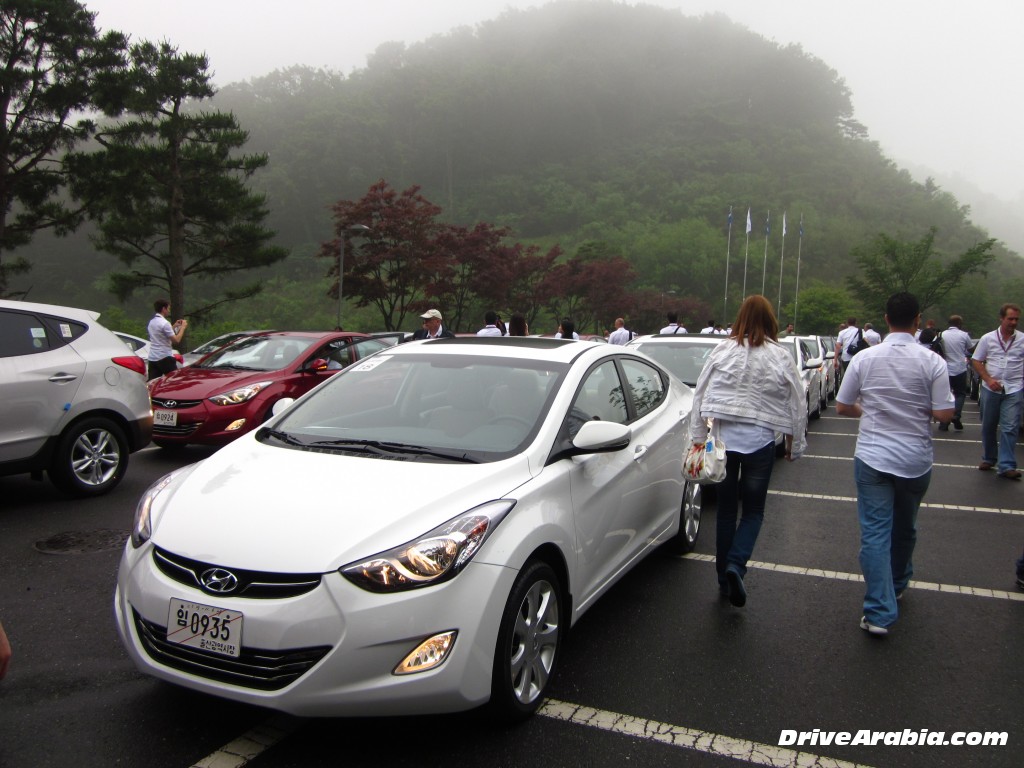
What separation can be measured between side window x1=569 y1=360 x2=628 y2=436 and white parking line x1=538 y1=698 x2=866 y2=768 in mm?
1231

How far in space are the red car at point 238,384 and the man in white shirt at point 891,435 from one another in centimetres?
614

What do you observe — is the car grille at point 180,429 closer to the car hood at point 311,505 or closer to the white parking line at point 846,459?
the car hood at point 311,505

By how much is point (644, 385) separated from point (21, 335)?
4.97 m

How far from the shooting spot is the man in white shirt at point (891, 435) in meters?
3.96

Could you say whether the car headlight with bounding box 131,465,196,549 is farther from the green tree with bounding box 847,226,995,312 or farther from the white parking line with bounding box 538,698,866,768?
the green tree with bounding box 847,226,995,312

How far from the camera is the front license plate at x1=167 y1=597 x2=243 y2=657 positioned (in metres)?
2.56

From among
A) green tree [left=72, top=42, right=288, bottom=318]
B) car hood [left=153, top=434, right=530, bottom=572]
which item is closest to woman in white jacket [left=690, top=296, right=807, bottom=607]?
car hood [left=153, top=434, right=530, bottom=572]

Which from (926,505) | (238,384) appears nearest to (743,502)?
(926,505)

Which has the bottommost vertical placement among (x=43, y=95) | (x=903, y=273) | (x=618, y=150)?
(x=903, y=273)

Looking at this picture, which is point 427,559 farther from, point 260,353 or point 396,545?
point 260,353

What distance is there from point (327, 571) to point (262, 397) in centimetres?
613

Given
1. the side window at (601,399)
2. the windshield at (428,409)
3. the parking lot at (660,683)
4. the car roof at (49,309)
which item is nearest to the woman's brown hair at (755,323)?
the side window at (601,399)

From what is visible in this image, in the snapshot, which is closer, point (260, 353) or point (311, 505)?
point (311, 505)

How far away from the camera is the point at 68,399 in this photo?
20.6ft
